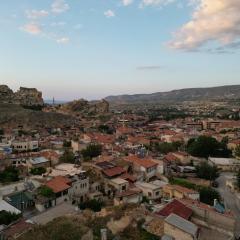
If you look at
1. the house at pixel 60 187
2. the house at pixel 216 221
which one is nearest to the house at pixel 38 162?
the house at pixel 60 187

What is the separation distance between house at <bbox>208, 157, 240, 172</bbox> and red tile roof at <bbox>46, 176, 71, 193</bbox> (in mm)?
21910

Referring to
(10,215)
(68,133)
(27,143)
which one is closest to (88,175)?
(10,215)

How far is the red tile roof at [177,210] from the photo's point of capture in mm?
18578

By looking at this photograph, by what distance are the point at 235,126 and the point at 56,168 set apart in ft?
199

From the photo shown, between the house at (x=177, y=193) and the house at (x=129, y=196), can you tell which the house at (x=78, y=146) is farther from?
the house at (x=177, y=193)

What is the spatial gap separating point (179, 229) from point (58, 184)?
12970 mm

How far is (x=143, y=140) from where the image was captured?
57156 mm

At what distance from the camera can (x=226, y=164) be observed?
44.1 metres

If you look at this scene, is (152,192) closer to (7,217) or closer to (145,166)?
(145,166)

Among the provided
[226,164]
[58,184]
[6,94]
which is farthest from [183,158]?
[6,94]

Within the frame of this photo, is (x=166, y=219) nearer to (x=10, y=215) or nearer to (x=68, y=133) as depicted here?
(x=10, y=215)

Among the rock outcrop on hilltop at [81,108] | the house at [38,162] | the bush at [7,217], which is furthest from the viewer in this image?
the rock outcrop on hilltop at [81,108]

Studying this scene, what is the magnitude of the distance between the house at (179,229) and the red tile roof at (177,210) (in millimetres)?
1591

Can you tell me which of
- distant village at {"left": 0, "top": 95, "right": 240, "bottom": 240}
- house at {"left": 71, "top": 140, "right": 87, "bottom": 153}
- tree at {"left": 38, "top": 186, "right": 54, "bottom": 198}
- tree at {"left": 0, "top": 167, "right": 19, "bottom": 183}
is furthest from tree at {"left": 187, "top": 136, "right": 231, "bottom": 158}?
tree at {"left": 38, "top": 186, "right": 54, "bottom": 198}
